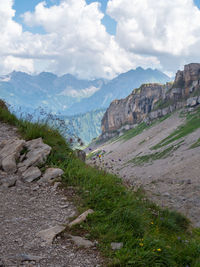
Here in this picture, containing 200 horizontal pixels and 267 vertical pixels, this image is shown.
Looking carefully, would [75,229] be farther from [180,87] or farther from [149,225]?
[180,87]

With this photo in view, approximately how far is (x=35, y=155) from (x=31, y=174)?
0.69m

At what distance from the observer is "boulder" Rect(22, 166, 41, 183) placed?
22.4ft

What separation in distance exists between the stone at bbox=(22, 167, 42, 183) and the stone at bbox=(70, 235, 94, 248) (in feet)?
8.93

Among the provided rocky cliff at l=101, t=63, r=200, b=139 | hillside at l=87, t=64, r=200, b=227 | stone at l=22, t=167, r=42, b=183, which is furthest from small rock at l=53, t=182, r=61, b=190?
rocky cliff at l=101, t=63, r=200, b=139

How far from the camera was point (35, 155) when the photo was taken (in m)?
7.41

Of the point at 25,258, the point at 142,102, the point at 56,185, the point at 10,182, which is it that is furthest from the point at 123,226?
the point at 142,102

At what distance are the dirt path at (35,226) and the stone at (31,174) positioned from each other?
170mm

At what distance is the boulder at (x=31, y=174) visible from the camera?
682 centimetres

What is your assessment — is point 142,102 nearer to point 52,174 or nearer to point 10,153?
point 10,153

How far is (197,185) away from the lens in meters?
17.5

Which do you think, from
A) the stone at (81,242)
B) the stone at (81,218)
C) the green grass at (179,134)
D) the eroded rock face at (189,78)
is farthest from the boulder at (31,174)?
the eroded rock face at (189,78)

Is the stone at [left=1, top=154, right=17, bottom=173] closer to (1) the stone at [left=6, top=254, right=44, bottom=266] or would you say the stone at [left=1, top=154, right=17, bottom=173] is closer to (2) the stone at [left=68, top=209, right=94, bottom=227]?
(2) the stone at [left=68, top=209, right=94, bottom=227]

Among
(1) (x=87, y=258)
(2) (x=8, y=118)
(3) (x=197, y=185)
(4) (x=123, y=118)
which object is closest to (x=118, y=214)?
(1) (x=87, y=258)

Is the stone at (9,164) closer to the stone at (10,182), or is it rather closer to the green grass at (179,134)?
the stone at (10,182)
